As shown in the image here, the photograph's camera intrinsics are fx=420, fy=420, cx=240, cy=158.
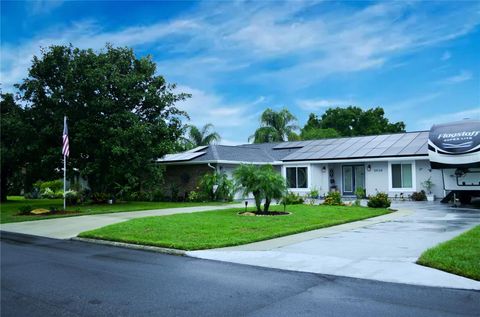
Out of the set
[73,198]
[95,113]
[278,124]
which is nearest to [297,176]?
[95,113]

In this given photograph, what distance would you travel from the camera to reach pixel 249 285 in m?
6.26

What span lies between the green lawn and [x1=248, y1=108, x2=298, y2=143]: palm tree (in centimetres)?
3095

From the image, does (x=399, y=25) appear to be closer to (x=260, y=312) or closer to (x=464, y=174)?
(x=464, y=174)

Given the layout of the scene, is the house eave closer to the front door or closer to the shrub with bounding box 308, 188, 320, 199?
the front door

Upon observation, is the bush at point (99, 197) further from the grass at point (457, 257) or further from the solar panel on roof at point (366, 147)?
the grass at point (457, 257)

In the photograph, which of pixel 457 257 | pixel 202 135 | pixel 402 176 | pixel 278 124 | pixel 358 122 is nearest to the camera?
pixel 457 257

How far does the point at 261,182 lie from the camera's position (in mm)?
Answer: 15281

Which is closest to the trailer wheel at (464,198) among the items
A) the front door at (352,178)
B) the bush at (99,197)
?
the front door at (352,178)

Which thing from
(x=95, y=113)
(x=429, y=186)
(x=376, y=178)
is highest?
(x=95, y=113)

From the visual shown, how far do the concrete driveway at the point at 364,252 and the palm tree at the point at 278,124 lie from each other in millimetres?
33708

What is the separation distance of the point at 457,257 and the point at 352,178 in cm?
2053

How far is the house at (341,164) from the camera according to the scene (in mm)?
24047

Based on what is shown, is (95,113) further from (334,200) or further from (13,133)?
(334,200)

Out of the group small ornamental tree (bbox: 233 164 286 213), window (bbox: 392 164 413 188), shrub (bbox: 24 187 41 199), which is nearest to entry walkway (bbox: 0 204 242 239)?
small ornamental tree (bbox: 233 164 286 213)
